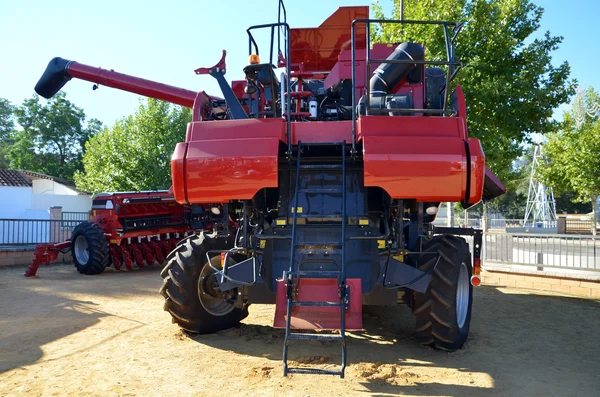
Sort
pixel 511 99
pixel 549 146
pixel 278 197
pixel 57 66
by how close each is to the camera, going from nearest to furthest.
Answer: pixel 278 197 < pixel 57 66 < pixel 511 99 < pixel 549 146

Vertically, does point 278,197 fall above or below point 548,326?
above

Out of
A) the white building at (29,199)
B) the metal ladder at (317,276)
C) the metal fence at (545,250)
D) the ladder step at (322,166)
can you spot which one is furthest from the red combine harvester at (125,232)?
the white building at (29,199)

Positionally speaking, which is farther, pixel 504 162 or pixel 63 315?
pixel 504 162

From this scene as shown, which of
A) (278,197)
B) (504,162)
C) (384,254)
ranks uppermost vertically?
(504,162)

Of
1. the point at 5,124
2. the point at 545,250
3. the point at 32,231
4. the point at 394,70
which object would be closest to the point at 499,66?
the point at 545,250

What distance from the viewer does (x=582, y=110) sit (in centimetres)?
3428

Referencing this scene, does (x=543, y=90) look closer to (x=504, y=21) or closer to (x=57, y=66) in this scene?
(x=504, y=21)

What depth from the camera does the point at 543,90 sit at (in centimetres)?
1228

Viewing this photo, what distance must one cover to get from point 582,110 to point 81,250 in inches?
1317

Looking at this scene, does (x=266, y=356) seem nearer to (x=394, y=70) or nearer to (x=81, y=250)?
(x=394, y=70)

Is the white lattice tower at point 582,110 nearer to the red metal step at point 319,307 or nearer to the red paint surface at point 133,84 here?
the red paint surface at point 133,84

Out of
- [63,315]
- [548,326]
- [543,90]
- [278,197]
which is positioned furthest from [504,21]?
[63,315]

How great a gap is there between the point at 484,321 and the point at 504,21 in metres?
8.95

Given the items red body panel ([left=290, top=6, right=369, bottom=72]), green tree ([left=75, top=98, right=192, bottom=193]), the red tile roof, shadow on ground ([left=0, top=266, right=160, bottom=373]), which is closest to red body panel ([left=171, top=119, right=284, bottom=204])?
shadow on ground ([left=0, top=266, right=160, bottom=373])
